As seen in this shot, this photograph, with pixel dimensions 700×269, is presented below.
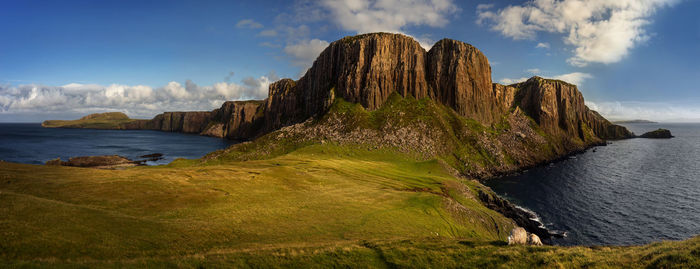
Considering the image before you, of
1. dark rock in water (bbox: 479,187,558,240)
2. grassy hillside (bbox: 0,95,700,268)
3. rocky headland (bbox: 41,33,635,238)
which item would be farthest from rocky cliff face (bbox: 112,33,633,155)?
grassy hillside (bbox: 0,95,700,268)

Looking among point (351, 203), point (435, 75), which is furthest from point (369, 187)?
point (435, 75)

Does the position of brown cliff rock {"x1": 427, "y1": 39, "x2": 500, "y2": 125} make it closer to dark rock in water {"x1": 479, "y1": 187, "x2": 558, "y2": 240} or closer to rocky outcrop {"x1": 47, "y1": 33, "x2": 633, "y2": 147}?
rocky outcrop {"x1": 47, "y1": 33, "x2": 633, "y2": 147}

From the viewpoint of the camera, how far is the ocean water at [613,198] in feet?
186

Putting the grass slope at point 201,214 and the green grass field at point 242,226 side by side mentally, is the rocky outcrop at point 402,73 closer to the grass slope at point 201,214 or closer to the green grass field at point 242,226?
the grass slope at point 201,214

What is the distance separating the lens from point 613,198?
3066 inches

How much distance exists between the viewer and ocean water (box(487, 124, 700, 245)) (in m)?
56.7

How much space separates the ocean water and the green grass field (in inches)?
952

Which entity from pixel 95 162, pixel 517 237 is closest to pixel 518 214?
pixel 517 237

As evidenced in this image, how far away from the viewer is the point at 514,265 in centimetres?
2094

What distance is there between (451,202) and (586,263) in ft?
105

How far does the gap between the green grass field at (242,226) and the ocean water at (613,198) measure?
79.3 ft

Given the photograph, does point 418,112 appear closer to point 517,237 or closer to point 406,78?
point 406,78

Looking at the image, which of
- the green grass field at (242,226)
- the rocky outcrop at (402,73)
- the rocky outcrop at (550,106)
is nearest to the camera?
the green grass field at (242,226)

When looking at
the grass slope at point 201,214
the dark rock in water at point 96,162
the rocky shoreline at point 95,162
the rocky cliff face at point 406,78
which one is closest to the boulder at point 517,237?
the grass slope at point 201,214
